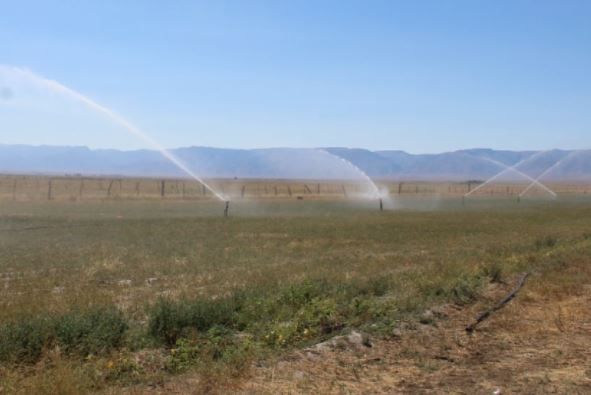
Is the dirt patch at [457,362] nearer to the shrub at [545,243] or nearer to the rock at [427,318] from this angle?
the rock at [427,318]

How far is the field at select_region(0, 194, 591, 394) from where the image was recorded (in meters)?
7.44

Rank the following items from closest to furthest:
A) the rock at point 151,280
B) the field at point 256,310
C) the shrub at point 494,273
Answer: the field at point 256,310 → the shrub at point 494,273 → the rock at point 151,280

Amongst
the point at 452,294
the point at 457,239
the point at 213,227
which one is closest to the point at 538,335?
the point at 452,294

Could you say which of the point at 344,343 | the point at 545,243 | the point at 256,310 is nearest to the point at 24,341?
the point at 256,310

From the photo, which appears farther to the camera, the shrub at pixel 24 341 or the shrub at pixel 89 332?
the shrub at pixel 89 332

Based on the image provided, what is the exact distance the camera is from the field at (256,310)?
7.44 metres

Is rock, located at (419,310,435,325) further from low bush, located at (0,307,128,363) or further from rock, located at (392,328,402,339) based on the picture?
low bush, located at (0,307,128,363)

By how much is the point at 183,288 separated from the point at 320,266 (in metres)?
5.08

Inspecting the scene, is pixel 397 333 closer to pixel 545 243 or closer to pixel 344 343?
pixel 344 343

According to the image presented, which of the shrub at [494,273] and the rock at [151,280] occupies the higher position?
the shrub at [494,273]

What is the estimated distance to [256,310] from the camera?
1076 cm

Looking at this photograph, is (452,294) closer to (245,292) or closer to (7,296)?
(245,292)

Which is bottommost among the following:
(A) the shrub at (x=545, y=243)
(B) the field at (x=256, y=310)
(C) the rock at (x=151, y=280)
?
(C) the rock at (x=151, y=280)

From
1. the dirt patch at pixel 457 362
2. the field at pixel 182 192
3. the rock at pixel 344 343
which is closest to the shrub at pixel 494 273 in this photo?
the dirt patch at pixel 457 362
